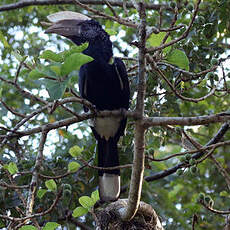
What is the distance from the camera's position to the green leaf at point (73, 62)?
6.67 feet

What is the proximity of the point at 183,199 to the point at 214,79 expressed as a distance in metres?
2.99

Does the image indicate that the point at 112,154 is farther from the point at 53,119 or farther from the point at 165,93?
the point at 53,119

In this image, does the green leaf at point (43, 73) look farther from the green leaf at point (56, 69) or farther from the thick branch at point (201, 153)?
the thick branch at point (201, 153)

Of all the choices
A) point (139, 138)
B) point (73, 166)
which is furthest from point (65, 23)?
point (139, 138)

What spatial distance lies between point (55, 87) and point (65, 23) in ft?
6.05

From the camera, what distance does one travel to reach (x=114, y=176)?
354 centimetres

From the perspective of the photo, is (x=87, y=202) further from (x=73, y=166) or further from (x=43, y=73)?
(x=43, y=73)

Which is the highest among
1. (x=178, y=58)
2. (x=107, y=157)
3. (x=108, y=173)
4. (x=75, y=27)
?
(x=75, y=27)

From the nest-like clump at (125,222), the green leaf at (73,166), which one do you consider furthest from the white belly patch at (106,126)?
the green leaf at (73,166)

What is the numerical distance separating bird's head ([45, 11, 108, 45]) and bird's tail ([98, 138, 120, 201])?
892 millimetres

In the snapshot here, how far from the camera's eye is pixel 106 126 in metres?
3.71

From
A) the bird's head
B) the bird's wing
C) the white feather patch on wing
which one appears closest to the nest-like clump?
the bird's wing

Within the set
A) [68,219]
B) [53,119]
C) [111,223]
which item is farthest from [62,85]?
[53,119]

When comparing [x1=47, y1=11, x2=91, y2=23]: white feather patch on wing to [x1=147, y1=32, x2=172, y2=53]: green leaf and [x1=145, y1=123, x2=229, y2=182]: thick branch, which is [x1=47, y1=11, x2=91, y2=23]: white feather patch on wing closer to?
[x1=147, y1=32, x2=172, y2=53]: green leaf
